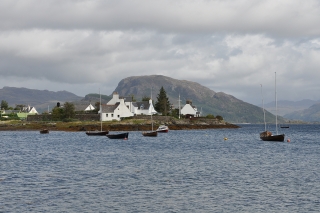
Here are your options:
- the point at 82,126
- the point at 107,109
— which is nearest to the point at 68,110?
the point at 107,109

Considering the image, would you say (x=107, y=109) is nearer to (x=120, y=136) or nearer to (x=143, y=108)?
(x=143, y=108)

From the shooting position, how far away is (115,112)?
571 feet

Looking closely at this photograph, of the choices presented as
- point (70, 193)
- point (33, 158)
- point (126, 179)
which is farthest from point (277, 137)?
point (70, 193)

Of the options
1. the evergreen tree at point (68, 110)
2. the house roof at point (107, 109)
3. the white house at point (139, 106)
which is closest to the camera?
the house roof at point (107, 109)

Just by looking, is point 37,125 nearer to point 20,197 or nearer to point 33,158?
point 33,158

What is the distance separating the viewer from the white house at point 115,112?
173 m

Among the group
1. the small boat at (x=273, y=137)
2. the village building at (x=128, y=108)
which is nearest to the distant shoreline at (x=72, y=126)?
the village building at (x=128, y=108)

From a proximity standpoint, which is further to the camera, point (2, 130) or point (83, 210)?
point (2, 130)

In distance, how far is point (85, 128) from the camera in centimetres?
15525

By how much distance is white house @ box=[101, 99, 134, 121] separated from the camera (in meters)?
173

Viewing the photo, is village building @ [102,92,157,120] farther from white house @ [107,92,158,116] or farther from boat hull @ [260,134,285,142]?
boat hull @ [260,134,285,142]

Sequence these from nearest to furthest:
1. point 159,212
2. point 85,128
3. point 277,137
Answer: point 159,212, point 277,137, point 85,128

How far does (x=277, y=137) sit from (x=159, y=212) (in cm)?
7815

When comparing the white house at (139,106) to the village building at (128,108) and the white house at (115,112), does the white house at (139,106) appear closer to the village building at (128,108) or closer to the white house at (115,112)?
the village building at (128,108)
